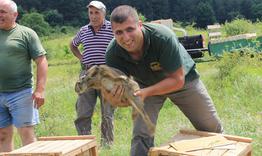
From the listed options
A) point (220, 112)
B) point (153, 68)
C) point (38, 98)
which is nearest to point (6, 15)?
point (38, 98)

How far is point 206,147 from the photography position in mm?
3807

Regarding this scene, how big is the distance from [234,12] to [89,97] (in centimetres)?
5181

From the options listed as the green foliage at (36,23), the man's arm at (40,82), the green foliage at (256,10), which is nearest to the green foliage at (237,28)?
the man's arm at (40,82)

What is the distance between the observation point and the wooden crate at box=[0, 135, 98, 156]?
3.94 meters

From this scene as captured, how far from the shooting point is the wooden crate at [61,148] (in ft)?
12.9

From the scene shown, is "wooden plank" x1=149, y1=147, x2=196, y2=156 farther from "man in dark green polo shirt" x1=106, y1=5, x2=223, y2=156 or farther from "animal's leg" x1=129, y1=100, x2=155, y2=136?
"man in dark green polo shirt" x1=106, y1=5, x2=223, y2=156

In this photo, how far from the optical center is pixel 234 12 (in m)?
55.7

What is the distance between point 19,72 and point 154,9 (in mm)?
55458

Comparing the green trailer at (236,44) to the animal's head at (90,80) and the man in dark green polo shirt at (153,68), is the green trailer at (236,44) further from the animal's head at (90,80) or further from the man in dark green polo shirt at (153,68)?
the animal's head at (90,80)

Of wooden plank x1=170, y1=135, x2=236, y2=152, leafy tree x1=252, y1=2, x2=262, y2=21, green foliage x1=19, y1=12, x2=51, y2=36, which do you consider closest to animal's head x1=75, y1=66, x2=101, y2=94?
wooden plank x1=170, y1=135, x2=236, y2=152

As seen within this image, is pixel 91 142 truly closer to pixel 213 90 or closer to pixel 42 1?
pixel 213 90

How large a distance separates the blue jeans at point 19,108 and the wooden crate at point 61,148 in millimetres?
579

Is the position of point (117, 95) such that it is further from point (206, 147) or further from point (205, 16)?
point (205, 16)

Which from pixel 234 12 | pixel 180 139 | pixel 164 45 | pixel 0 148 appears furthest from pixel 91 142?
pixel 234 12
